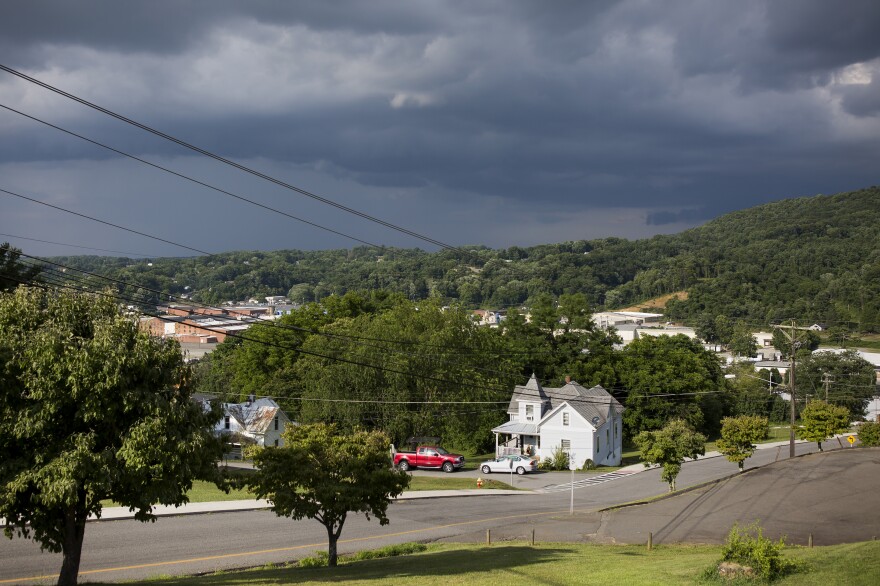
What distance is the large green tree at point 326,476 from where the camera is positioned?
882 inches

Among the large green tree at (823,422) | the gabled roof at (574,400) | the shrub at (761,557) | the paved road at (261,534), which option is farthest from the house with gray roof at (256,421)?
the shrub at (761,557)

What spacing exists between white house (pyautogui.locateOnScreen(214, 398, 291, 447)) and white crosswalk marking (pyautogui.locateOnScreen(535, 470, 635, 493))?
22435mm

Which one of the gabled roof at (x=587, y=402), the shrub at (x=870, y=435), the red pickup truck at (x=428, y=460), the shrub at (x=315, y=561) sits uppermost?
the gabled roof at (x=587, y=402)

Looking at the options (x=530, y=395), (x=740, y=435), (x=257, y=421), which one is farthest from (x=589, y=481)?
(x=257, y=421)

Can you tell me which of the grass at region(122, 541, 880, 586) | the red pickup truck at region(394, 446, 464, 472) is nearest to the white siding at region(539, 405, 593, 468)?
the red pickup truck at region(394, 446, 464, 472)

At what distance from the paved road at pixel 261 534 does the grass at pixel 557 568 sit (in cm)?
269

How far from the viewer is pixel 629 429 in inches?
2923

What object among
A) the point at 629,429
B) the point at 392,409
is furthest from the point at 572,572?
the point at 629,429

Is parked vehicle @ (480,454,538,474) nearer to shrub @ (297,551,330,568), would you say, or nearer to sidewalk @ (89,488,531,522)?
sidewalk @ (89,488,531,522)

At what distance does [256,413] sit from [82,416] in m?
49.4

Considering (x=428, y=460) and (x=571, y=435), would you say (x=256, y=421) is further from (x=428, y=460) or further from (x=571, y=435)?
(x=571, y=435)

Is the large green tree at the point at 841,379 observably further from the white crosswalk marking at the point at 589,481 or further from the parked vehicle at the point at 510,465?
the parked vehicle at the point at 510,465

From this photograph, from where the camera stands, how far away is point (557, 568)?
20.7 metres

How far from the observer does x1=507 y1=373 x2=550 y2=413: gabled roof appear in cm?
6419
